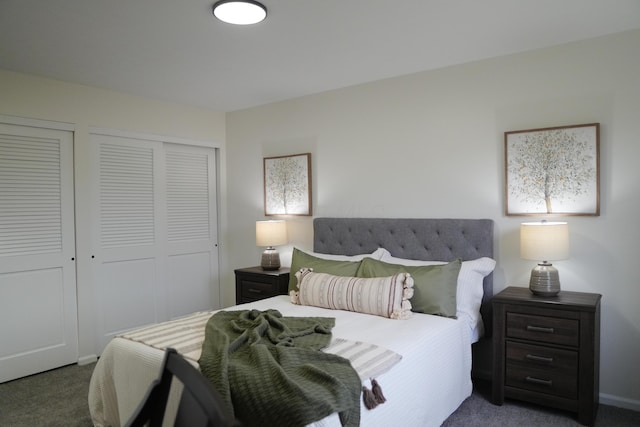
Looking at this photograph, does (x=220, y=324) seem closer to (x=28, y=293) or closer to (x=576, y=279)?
(x=28, y=293)

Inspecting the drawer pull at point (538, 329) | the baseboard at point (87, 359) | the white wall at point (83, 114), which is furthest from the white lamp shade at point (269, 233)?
the drawer pull at point (538, 329)

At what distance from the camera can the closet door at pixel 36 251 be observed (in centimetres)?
346

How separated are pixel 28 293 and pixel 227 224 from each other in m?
2.06

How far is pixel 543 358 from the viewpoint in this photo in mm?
2717

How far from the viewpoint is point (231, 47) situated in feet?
9.82

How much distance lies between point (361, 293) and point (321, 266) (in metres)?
0.57

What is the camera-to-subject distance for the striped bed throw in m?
2.02

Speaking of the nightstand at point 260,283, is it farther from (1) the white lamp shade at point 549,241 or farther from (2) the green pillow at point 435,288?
(1) the white lamp shade at point 549,241

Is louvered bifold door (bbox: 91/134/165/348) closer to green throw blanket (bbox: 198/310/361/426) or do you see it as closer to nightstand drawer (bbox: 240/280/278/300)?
nightstand drawer (bbox: 240/280/278/300)

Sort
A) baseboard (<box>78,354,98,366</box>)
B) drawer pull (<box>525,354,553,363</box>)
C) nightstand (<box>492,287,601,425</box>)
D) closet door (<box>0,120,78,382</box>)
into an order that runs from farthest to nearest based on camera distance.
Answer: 1. baseboard (<box>78,354,98,366</box>)
2. closet door (<box>0,120,78,382</box>)
3. drawer pull (<box>525,354,553,363</box>)
4. nightstand (<box>492,287,601,425</box>)


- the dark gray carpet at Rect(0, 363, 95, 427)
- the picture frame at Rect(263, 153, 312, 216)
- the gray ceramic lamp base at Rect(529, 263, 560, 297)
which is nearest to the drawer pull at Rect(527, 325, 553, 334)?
the gray ceramic lamp base at Rect(529, 263, 560, 297)

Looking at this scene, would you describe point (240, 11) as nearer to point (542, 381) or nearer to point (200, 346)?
point (200, 346)

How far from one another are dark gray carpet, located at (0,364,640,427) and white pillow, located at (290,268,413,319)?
764 millimetres

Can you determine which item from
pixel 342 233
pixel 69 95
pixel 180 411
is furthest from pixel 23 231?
pixel 180 411
